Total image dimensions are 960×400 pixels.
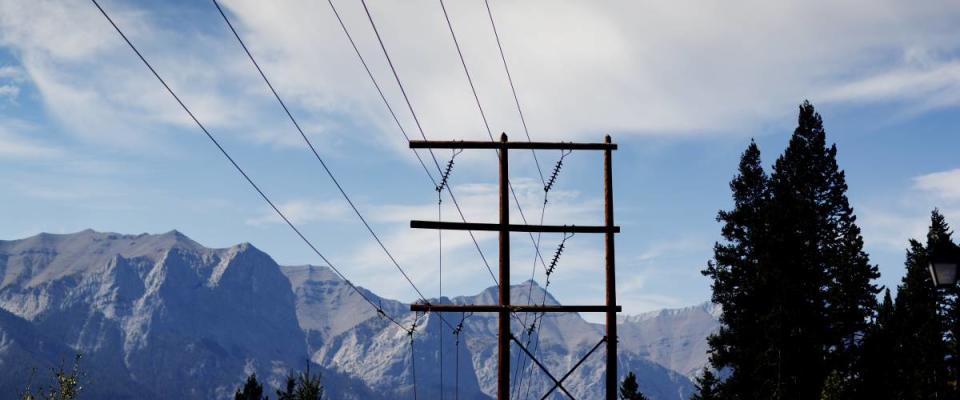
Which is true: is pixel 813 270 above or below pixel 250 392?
above

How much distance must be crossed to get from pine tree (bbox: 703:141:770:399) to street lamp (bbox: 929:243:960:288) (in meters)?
49.7

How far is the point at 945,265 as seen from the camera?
1302 cm

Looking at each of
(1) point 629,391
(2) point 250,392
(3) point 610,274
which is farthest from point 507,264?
(1) point 629,391

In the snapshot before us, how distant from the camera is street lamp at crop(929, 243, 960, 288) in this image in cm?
1299

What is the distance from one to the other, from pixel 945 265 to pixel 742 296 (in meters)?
53.4

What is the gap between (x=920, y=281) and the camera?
7794cm

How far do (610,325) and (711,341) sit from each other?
131 ft

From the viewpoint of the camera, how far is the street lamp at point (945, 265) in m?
13.0

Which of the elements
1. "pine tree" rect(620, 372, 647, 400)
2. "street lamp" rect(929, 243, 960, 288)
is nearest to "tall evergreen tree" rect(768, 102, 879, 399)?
"pine tree" rect(620, 372, 647, 400)

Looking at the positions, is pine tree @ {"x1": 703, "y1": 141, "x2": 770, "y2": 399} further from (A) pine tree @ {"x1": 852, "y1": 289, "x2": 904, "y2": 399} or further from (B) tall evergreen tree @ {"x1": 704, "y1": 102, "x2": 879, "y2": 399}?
(A) pine tree @ {"x1": 852, "y1": 289, "x2": 904, "y2": 399}

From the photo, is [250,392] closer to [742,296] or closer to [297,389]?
[297,389]

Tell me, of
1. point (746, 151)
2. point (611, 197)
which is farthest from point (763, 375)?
point (611, 197)

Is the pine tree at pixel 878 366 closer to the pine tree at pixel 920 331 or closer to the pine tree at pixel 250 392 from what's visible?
the pine tree at pixel 920 331

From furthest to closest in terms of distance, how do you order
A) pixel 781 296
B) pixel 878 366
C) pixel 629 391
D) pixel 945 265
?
pixel 629 391 < pixel 878 366 < pixel 781 296 < pixel 945 265
